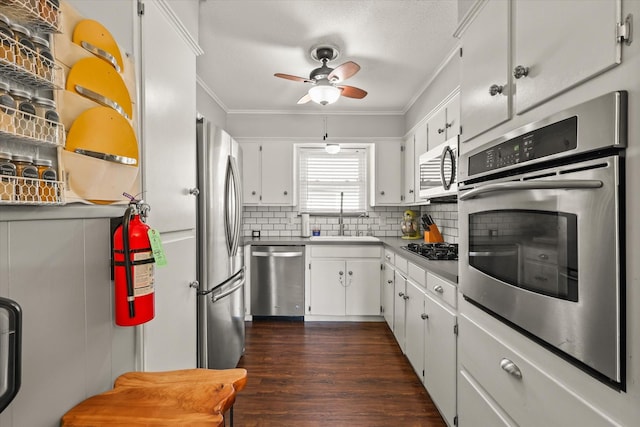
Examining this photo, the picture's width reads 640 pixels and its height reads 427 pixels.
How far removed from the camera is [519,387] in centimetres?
98

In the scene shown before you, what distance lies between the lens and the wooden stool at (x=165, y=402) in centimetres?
75

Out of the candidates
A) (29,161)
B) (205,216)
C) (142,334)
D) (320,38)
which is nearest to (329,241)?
(205,216)

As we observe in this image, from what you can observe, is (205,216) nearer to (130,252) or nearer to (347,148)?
(130,252)

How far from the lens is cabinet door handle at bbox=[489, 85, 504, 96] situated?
1.11m

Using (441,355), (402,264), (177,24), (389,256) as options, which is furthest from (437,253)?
(177,24)

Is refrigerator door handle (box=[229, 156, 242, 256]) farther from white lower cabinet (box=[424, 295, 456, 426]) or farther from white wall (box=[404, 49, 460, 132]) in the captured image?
white wall (box=[404, 49, 460, 132])

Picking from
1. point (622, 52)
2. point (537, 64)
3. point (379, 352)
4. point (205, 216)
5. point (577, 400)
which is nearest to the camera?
point (622, 52)

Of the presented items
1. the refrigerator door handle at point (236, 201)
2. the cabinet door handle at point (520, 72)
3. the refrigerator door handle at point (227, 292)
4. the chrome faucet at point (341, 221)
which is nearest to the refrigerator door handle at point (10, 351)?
the cabinet door handle at point (520, 72)

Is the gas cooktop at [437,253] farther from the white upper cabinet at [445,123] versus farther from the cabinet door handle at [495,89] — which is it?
the cabinet door handle at [495,89]

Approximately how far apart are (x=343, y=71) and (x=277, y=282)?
7.58 feet

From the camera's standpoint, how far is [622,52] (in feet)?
2.15

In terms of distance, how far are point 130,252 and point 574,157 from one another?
50.4 inches

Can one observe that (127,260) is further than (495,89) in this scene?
No

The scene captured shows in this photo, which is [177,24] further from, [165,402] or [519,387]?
[519,387]
